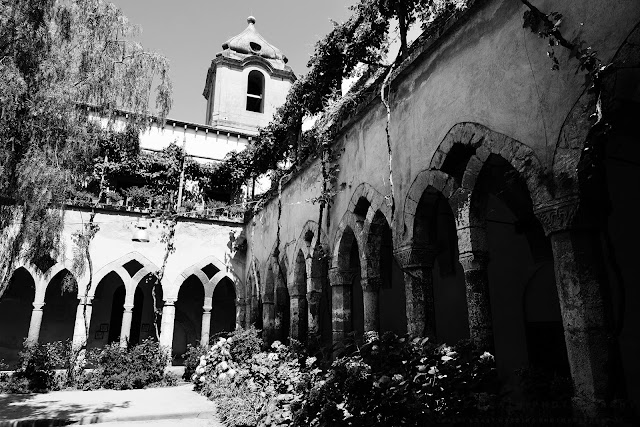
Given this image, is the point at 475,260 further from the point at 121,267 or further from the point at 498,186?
the point at 121,267

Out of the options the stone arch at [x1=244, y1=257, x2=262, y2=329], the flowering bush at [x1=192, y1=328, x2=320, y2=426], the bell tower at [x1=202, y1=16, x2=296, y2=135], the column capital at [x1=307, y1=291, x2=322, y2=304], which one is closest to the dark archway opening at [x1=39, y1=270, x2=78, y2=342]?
the stone arch at [x1=244, y1=257, x2=262, y2=329]

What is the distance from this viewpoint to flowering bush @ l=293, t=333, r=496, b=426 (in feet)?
11.2

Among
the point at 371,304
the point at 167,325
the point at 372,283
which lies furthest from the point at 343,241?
the point at 167,325

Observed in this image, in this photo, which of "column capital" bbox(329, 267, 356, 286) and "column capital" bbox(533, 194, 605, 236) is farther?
"column capital" bbox(329, 267, 356, 286)

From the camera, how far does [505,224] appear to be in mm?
6996

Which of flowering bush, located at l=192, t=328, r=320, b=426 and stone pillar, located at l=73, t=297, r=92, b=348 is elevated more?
stone pillar, located at l=73, t=297, r=92, b=348

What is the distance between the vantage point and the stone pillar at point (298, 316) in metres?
9.16

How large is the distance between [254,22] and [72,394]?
2080 centimetres

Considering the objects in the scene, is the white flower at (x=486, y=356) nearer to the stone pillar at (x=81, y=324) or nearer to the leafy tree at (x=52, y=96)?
the leafy tree at (x=52, y=96)

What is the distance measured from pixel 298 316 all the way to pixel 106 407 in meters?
3.82

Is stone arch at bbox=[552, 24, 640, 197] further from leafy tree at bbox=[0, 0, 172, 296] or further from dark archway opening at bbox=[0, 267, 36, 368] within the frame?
dark archway opening at bbox=[0, 267, 36, 368]

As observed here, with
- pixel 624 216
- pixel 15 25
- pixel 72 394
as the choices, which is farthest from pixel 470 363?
pixel 72 394

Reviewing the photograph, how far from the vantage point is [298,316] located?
9.27 meters

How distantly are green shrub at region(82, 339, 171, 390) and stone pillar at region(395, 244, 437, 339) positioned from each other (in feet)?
27.8
